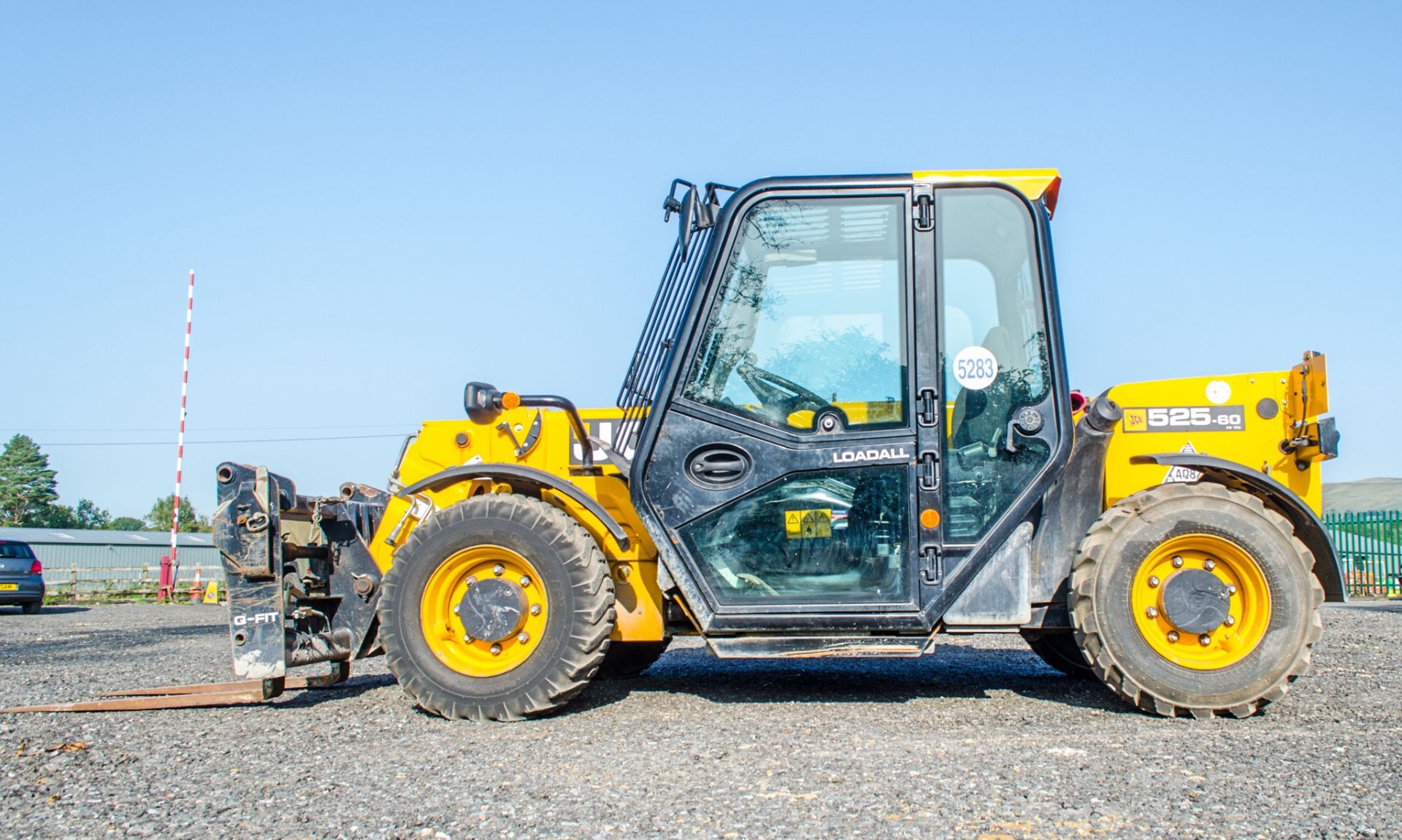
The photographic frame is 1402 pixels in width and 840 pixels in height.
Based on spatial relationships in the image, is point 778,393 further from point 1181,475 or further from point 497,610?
point 1181,475

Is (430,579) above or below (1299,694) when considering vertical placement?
above

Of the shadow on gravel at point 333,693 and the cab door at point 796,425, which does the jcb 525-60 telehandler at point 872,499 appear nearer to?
the cab door at point 796,425

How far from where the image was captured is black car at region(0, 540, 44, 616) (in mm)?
18641

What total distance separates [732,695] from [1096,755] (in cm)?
228

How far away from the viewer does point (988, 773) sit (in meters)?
3.88

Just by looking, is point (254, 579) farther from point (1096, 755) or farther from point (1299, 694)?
point (1299, 694)

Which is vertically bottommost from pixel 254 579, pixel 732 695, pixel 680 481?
pixel 732 695

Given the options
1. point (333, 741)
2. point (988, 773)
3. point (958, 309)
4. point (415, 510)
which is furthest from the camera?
point (415, 510)

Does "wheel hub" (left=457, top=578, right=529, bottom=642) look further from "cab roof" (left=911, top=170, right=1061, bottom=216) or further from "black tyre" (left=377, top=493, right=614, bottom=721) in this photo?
"cab roof" (left=911, top=170, right=1061, bottom=216)

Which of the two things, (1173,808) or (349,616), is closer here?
(1173,808)

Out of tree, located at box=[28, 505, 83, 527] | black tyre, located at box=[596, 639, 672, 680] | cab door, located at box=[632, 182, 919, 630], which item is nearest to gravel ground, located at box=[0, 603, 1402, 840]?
black tyre, located at box=[596, 639, 672, 680]

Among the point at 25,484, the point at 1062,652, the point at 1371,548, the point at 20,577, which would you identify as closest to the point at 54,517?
the point at 25,484

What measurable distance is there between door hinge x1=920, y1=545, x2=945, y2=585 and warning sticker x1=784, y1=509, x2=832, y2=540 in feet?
1.49

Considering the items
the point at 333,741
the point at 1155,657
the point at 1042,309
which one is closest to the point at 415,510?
the point at 333,741
